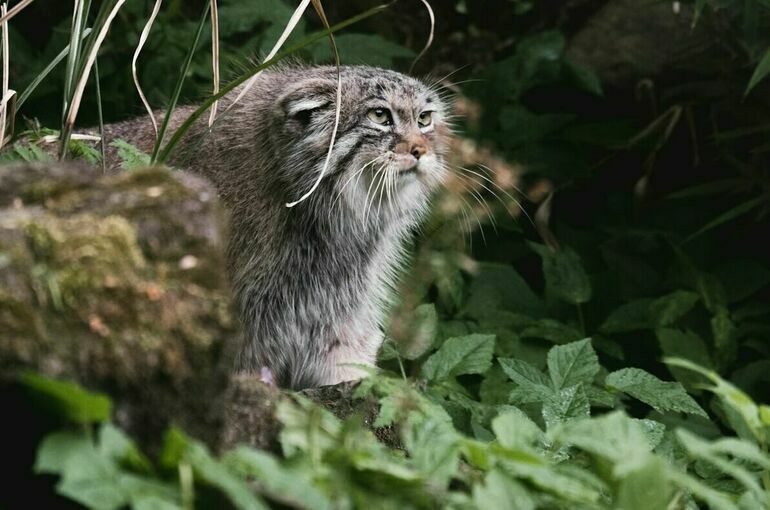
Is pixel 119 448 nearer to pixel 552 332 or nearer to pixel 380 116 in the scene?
pixel 380 116

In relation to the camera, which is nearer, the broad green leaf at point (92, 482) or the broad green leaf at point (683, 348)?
the broad green leaf at point (92, 482)

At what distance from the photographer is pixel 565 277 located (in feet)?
16.6

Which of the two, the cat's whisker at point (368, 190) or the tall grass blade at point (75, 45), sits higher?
the tall grass blade at point (75, 45)

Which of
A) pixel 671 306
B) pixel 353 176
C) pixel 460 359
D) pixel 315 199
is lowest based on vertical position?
pixel 671 306

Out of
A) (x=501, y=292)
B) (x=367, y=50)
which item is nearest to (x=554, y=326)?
(x=501, y=292)

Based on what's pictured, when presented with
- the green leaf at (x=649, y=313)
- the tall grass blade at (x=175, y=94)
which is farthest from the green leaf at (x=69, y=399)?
the green leaf at (x=649, y=313)

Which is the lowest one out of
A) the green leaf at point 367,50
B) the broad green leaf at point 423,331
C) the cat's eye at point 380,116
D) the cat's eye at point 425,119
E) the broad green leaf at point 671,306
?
the broad green leaf at point 671,306

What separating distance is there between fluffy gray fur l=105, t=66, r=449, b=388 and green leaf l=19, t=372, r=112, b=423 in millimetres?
2341

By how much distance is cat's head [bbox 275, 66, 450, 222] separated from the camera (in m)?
4.28

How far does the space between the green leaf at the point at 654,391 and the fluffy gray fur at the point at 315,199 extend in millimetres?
1215

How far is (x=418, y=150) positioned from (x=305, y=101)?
484mm

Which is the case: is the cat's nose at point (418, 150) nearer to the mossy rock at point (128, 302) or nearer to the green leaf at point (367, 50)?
the green leaf at point (367, 50)

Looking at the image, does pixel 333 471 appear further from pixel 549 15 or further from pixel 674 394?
pixel 549 15

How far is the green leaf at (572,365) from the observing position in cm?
329
